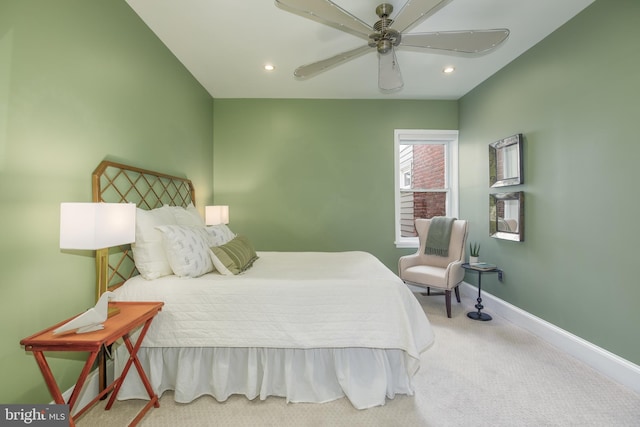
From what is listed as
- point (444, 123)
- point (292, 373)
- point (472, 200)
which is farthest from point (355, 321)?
point (444, 123)

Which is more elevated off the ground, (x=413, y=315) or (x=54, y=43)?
(x=54, y=43)

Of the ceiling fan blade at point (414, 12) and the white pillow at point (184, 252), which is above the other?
the ceiling fan blade at point (414, 12)

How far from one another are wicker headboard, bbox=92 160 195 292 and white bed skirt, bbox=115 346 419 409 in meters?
0.58

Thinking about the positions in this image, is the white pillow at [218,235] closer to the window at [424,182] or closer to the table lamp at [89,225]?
the table lamp at [89,225]

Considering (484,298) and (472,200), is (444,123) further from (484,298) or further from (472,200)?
(484,298)

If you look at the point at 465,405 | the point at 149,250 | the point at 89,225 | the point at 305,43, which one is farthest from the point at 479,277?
the point at 89,225

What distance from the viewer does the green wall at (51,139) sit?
1.32 metres

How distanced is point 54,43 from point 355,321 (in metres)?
2.45

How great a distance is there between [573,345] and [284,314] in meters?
2.51

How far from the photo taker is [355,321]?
1747 millimetres

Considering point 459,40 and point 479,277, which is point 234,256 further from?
point 479,277

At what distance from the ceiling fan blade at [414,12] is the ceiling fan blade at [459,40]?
0.11m

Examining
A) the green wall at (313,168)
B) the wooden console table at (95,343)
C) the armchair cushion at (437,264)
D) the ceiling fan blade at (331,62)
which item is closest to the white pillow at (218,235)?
the wooden console table at (95,343)

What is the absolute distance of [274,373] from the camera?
1795 millimetres
